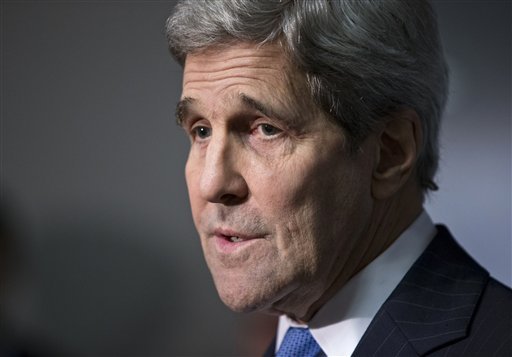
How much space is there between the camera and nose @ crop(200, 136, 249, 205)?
5.77 ft

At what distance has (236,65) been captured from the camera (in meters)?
1.75

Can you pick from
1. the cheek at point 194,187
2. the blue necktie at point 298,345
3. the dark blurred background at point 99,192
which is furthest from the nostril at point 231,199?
the dark blurred background at point 99,192

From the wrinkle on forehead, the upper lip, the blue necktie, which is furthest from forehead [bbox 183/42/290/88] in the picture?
the blue necktie

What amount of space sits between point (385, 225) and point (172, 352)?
2.21 metres

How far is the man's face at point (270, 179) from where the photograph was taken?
1742 mm

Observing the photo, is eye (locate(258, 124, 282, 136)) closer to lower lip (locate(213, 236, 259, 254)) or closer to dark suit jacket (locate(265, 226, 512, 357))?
lower lip (locate(213, 236, 259, 254))

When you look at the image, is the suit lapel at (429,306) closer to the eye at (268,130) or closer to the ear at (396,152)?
the ear at (396,152)

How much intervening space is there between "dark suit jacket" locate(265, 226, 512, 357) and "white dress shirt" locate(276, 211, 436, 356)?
3 cm

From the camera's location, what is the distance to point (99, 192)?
13.0 feet

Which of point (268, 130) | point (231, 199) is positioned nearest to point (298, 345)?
point (231, 199)

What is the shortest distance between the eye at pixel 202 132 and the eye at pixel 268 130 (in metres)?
0.16

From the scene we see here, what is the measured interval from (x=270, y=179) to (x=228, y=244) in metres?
0.20

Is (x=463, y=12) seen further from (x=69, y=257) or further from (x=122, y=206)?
(x=69, y=257)

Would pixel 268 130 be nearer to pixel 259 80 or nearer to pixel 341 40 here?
pixel 259 80
